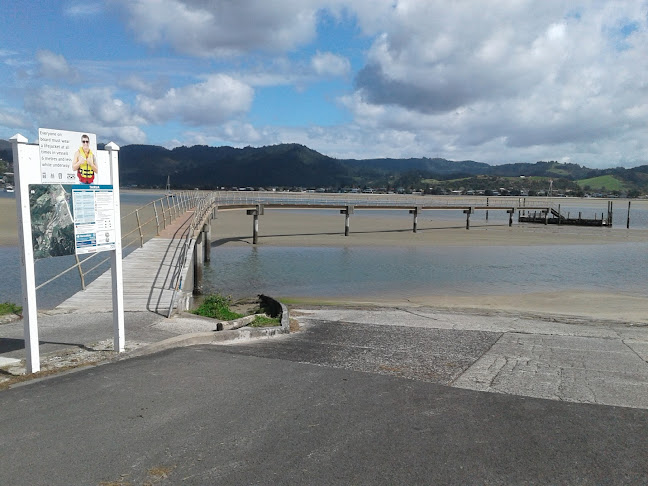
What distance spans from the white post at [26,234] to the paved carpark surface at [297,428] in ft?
1.78

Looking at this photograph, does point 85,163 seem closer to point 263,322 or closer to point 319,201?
point 263,322

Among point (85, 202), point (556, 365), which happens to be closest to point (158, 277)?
point (85, 202)

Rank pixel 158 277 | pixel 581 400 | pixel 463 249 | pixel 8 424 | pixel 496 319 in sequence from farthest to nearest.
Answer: pixel 463 249 < pixel 158 277 < pixel 496 319 < pixel 581 400 < pixel 8 424

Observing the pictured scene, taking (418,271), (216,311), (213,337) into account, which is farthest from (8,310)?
(418,271)

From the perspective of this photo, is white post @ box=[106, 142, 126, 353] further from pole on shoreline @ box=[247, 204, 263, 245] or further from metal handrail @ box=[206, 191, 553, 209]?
metal handrail @ box=[206, 191, 553, 209]

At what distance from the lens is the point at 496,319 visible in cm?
1173

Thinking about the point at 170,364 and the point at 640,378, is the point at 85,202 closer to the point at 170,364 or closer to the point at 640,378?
the point at 170,364

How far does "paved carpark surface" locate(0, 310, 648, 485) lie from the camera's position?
3975 mm

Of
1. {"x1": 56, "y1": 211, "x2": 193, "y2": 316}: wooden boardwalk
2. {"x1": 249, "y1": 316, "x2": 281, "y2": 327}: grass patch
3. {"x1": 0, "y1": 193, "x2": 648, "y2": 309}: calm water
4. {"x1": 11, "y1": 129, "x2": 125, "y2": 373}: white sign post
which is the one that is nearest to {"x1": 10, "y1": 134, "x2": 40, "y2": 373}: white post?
{"x1": 11, "y1": 129, "x2": 125, "y2": 373}: white sign post

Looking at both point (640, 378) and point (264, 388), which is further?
point (640, 378)

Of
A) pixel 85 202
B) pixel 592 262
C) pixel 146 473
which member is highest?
pixel 85 202

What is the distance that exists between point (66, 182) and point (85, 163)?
14.3 inches

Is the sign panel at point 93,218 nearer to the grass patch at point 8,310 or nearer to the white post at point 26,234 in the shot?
the white post at point 26,234

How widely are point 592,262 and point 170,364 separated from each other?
28.2 metres
